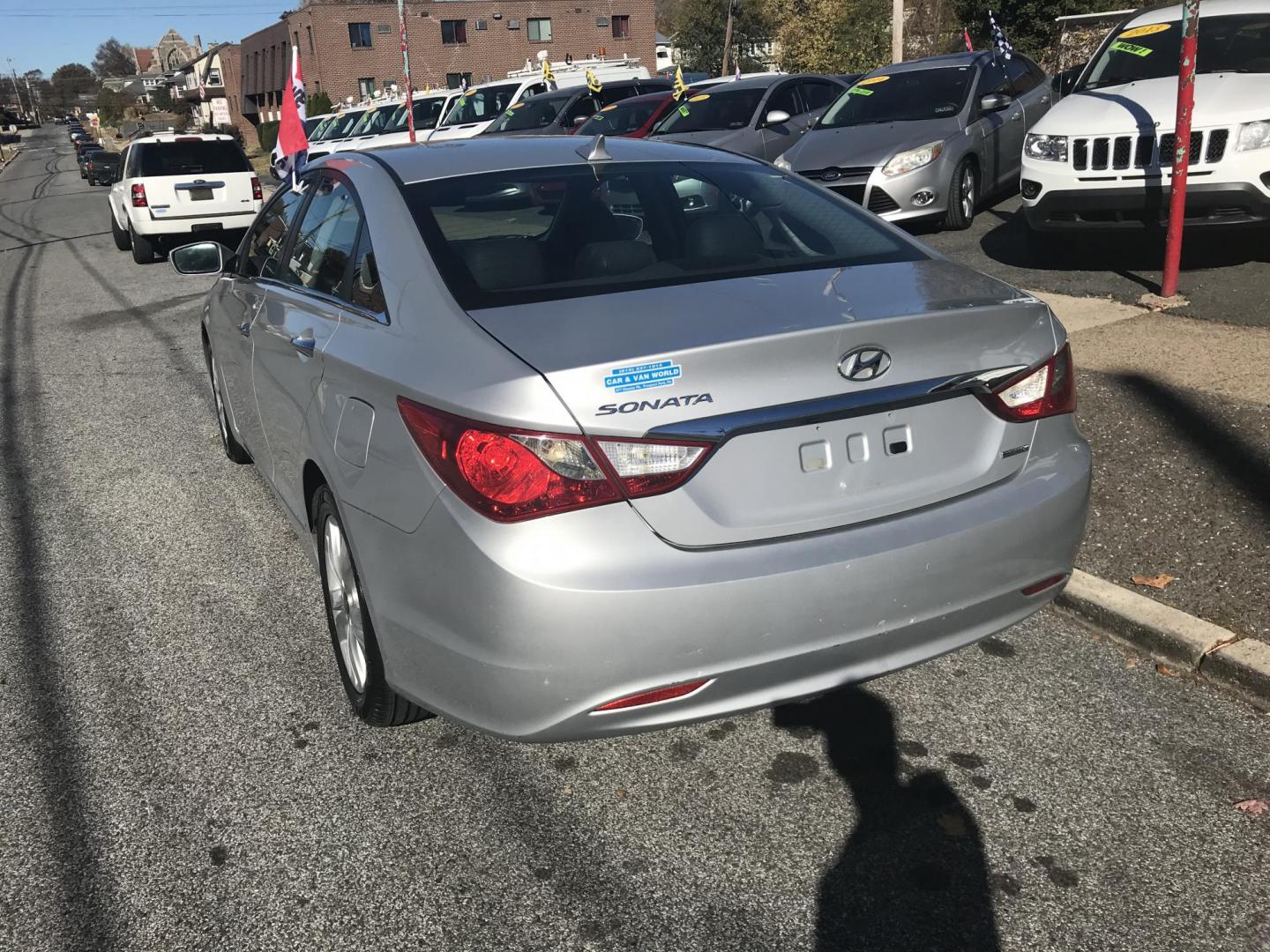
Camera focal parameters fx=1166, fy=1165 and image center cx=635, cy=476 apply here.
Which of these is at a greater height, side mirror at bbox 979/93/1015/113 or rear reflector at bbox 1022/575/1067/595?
side mirror at bbox 979/93/1015/113

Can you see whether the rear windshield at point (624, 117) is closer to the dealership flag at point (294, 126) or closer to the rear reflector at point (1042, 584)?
the dealership flag at point (294, 126)

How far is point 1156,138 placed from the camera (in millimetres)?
7996

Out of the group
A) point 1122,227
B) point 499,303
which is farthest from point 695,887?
point 1122,227

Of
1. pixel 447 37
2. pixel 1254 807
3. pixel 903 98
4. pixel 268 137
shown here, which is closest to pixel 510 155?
pixel 1254 807

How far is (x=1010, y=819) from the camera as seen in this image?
3.00 meters

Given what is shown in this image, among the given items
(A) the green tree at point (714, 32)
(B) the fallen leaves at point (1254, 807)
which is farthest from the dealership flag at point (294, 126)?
(A) the green tree at point (714, 32)

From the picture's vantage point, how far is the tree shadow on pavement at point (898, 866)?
2598 mm

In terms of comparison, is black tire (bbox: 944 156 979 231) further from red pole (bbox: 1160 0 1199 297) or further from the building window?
the building window

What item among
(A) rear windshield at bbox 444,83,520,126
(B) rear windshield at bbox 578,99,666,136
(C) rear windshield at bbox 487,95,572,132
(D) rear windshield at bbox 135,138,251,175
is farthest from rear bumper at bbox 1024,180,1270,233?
(A) rear windshield at bbox 444,83,520,126

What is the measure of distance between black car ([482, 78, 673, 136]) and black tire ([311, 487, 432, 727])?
1578 cm

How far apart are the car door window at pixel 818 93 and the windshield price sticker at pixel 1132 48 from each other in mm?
6078

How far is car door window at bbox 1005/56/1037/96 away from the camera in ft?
41.8

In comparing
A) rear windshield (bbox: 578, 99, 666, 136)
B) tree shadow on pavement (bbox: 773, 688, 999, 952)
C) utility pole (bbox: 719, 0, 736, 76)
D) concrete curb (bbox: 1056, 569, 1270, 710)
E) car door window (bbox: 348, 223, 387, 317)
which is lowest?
tree shadow on pavement (bbox: 773, 688, 999, 952)

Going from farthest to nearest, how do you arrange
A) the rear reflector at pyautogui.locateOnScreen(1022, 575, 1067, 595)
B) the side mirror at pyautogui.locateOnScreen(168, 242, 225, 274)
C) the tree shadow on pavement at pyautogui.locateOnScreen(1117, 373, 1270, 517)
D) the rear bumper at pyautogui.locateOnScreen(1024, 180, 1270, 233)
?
the rear bumper at pyautogui.locateOnScreen(1024, 180, 1270, 233), the side mirror at pyautogui.locateOnScreen(168, 242, 225, 274), the tree shadow on pavement at pyautogui.locateOnScreen(1117, 373, 1270, 517), the rear reflector at pyautogui.locateOnScreen(1022, 575, 1067, 595)
